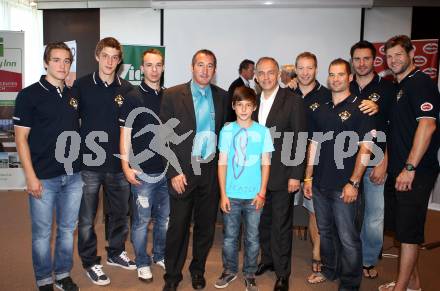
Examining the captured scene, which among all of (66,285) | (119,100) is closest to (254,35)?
(119,100)

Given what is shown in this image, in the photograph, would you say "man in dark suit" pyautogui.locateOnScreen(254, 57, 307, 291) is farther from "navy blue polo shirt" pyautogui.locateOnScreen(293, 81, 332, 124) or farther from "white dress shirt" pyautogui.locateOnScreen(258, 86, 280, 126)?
"navy blue polo shirt" pyautogui.locateOnScreen(293, 81, 332, 124)

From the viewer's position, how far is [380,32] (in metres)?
6.19

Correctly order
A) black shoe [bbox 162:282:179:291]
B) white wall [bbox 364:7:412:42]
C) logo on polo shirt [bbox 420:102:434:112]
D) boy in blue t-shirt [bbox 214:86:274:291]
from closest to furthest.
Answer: logo on polo shirt [bbox 420:102:434:112], boy in blue t-shirt [bbox 214:86:274:291], black shoe [bbox 162:282:179:291], white wall [bbox 364:7:412:42]

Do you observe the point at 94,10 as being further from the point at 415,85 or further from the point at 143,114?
the point at 415,85

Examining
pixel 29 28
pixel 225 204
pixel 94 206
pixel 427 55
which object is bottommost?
pixel 94 206

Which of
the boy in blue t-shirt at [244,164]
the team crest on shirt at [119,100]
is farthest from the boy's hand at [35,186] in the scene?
the boy in blue t-shirt at [244,164]

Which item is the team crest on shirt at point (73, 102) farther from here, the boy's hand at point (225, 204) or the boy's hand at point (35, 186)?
the boy's hand at point (225, 204)

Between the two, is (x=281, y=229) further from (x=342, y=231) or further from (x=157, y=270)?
(x=157, y=270)

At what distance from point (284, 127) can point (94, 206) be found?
160cm

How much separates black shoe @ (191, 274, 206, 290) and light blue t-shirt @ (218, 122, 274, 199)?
0.73m

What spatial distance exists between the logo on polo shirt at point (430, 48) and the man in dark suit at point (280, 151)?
362cm

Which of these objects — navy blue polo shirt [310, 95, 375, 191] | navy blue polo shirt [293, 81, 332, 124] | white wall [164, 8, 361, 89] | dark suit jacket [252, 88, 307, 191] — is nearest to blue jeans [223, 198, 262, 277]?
dark suit jacket [252, 88, 307, 191]

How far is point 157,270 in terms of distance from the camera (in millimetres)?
3324

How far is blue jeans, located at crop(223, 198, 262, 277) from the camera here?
282 cm
